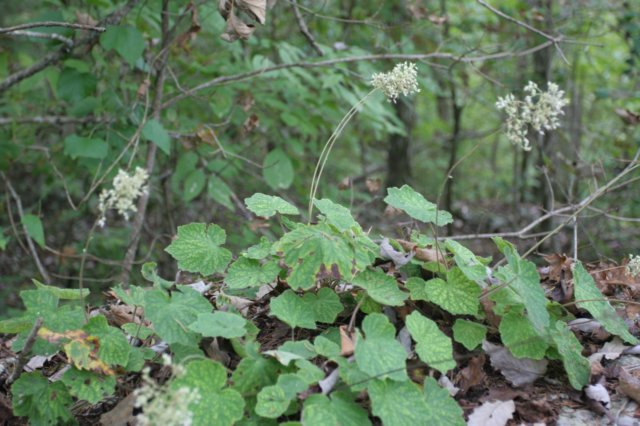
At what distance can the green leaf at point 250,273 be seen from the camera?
6.00 feet

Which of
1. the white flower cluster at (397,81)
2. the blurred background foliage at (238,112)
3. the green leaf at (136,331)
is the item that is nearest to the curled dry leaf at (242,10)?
the blurred background foliage at (238,112)

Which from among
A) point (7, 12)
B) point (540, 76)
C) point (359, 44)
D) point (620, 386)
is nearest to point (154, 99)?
point (359, 44)

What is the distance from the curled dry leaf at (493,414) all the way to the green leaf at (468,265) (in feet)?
1.20

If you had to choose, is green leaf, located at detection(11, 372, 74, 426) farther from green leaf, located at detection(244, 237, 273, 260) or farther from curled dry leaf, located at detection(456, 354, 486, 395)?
curled dry leaf, located at detection(456, 354, 486, 395)

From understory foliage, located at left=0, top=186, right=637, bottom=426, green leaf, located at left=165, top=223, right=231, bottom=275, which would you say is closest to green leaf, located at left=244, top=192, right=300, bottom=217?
understory foliage, located at left=0, top=186, right=637, bottom=426

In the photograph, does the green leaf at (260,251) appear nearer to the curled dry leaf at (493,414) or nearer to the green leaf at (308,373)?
the green leaf at (308,373)

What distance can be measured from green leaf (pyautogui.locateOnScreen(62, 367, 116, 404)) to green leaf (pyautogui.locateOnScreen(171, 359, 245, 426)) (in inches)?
10.2

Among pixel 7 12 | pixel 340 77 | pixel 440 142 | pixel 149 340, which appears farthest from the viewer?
pixel 440 142

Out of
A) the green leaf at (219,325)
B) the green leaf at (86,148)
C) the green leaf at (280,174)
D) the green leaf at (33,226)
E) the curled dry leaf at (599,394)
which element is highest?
the green leaf at (219,325)

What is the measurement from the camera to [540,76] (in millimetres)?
5809

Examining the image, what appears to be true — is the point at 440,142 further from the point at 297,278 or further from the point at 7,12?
the point at 297,278

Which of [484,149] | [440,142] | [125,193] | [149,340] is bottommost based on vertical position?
[484,149]

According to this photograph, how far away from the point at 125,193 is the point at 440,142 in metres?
7.55

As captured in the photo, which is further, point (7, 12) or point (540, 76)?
point (7, 12)
